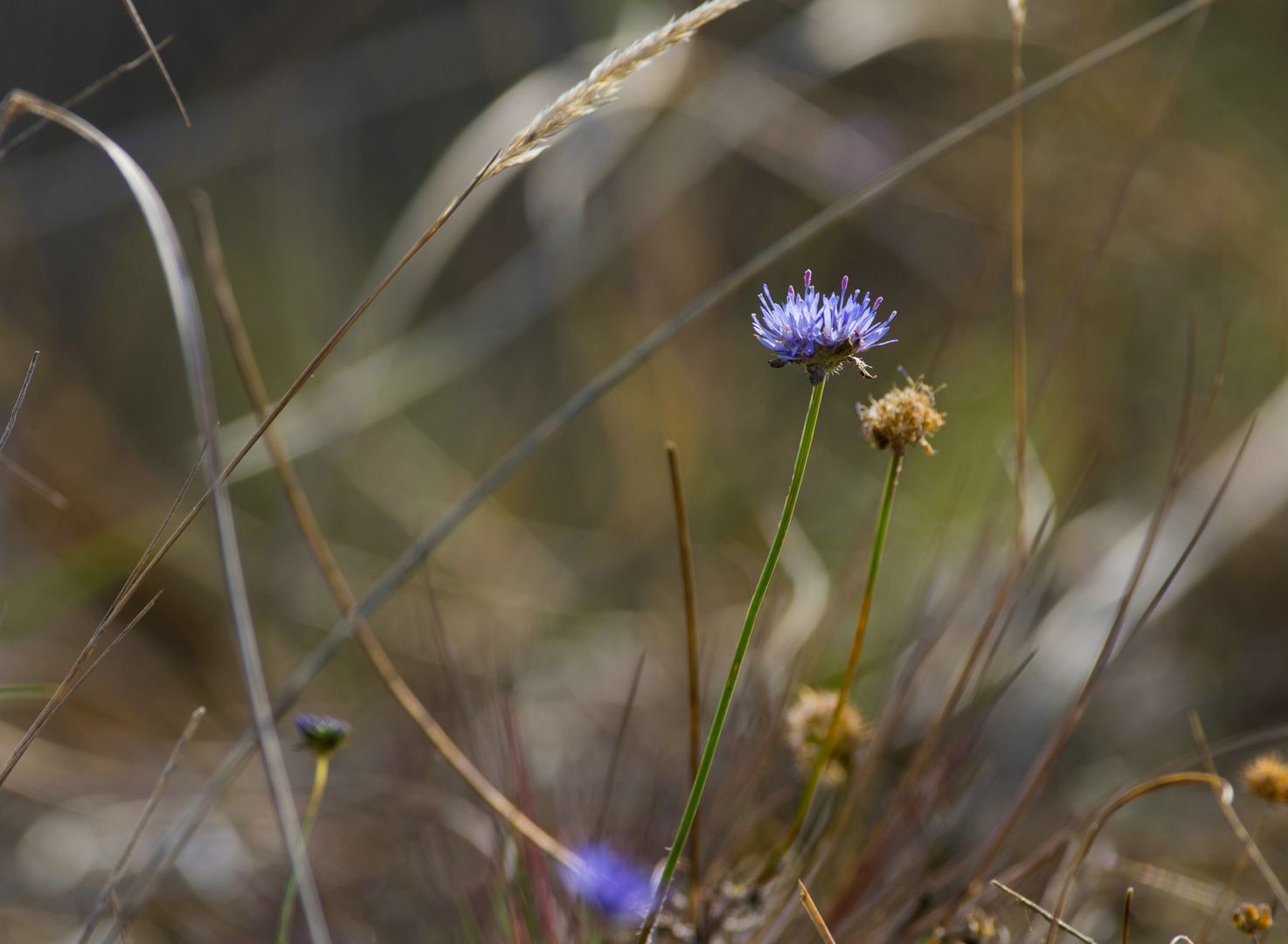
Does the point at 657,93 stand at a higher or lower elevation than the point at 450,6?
lower

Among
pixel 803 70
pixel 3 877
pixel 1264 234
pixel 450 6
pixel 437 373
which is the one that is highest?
pixel 450 6

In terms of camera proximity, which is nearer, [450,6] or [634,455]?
[634,455]

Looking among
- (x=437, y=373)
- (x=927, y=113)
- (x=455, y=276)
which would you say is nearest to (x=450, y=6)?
(x=455, y=276)

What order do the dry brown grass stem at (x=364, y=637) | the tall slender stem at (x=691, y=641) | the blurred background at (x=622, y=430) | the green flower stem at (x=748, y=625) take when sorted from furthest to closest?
the blurred background at (x=622, y=430) < the dry brown grass stem at (x=364, y=637) < the tall slender stem at (x=691, y=641) < the green flower stem at (x=748, y=625)

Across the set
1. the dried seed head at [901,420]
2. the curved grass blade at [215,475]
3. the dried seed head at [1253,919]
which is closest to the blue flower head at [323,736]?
the curved grass blade at [215,475]

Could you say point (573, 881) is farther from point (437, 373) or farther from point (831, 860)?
point (437, 373)

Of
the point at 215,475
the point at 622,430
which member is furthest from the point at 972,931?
the point at 622,430

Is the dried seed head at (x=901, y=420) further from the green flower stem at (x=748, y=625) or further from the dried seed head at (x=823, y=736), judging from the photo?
the dried seed head at (x=823, y=736)

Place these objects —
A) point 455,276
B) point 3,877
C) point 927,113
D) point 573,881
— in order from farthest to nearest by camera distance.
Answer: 1. point 455,276
2. point 927,113
3. point 3,877
4. point 573,881
